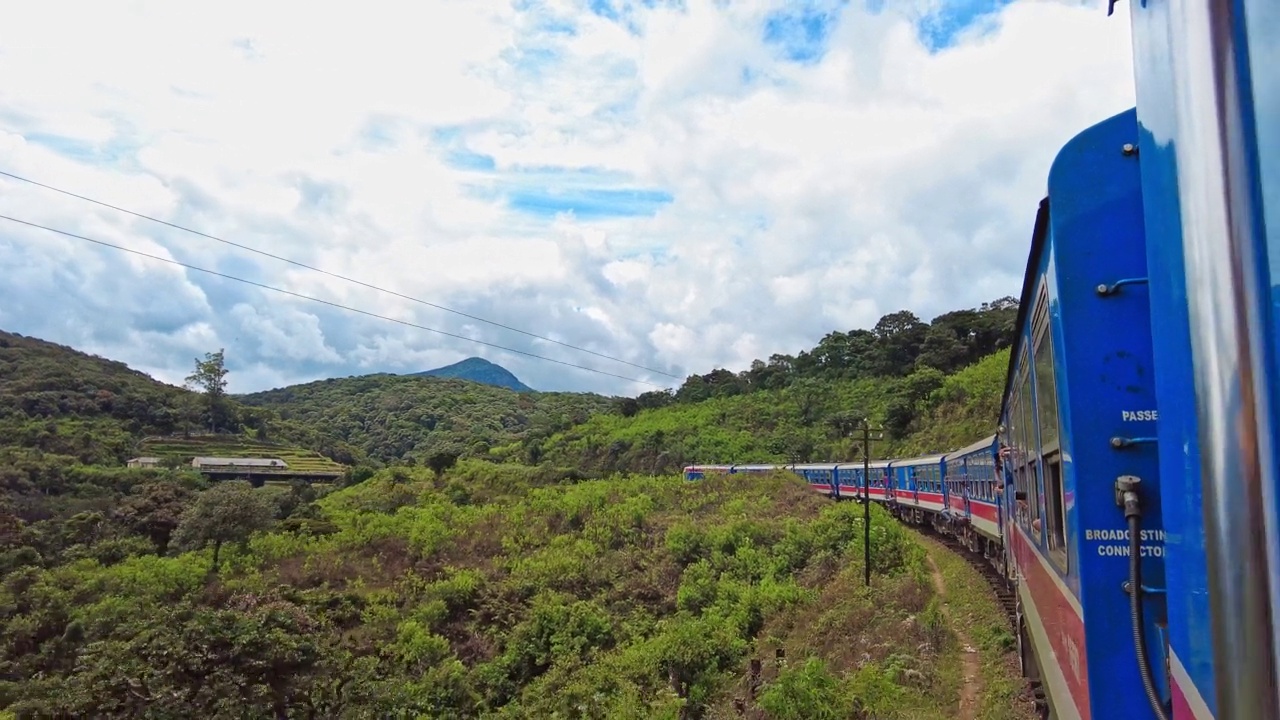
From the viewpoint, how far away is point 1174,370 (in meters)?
1.74

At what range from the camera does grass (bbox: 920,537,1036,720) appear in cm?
981

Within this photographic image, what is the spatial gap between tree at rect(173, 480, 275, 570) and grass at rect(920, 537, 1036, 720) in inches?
993

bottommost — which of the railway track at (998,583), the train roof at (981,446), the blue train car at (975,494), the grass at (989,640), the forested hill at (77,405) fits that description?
the grass at (989,640)

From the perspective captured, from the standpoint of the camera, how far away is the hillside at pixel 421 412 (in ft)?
269

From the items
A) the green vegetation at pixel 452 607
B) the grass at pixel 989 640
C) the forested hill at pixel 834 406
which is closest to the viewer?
the grass at pixel 989 640

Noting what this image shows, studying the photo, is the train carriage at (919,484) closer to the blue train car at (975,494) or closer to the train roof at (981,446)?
the blue train car at (975,494)

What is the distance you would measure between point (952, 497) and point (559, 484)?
1151 inches

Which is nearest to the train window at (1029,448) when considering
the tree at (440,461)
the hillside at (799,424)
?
the hillside at (799,424)

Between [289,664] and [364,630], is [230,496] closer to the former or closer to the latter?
[364,630]

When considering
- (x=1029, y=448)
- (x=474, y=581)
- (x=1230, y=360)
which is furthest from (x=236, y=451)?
(x=1230, y=360)

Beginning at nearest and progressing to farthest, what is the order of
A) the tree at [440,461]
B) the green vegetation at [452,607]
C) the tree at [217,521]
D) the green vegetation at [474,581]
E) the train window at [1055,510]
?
the train window at [1055,510]
the green vegetation at [474,581]
the green vegetation at [452,607]
the tree at [217,521]
the tree at [440,461]

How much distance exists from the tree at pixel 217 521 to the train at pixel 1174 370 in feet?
103

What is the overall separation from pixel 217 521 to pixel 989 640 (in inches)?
1077

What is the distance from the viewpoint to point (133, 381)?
207ft
